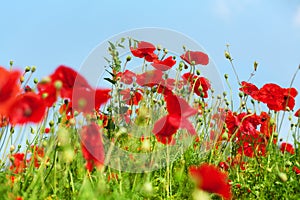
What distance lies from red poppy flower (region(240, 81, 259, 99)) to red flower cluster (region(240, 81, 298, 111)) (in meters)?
0.02

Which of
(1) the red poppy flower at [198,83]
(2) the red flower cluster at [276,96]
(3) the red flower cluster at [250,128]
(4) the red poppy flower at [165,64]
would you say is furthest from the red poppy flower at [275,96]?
(4) the red poppy flower at [165,64]

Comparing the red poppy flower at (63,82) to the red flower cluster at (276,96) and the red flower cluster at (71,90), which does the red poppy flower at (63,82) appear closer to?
the red flower cluster at (71,90)

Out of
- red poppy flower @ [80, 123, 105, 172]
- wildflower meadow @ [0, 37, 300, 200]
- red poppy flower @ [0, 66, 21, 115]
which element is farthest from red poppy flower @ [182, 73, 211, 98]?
red poppy flower @ [0, 66, 21, 115]

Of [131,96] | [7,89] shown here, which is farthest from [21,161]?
[7,89]

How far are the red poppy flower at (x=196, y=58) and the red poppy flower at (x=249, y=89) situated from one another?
0.34 metres

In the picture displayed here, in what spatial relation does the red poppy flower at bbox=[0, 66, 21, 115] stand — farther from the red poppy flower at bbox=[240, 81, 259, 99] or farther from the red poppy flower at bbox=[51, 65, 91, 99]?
the red poppy flower at bbox=[240, 81, 259, 99]

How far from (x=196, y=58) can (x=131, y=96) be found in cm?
48

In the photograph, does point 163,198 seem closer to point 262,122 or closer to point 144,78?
point 144,78

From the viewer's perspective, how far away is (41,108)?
1.56 meters

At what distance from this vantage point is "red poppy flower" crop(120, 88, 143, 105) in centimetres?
276

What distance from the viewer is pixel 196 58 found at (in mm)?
2928

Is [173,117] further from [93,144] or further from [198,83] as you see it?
[198,83]

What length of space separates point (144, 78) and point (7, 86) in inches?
53.9

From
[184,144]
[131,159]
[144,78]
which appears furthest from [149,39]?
[131,159]
